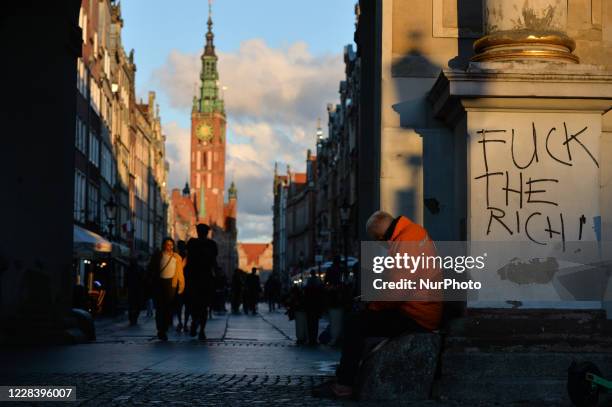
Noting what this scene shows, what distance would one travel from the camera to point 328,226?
104m

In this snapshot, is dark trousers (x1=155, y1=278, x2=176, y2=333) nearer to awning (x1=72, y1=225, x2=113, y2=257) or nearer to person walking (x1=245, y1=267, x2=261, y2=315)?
awning (x1=72, y1=225, x2=113, y2=257)

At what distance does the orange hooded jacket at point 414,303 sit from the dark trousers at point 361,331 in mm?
36

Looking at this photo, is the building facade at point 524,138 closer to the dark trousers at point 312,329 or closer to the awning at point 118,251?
the dark trousers at point 312,329

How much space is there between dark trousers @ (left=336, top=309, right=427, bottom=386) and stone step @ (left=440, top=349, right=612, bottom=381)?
0.35 m

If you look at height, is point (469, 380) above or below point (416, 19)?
below

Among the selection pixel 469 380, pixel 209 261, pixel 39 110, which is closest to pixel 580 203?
pixel 469 380

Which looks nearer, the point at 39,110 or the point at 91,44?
the point at 39,110

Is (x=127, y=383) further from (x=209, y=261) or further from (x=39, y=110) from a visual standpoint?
(x=209, y=261)

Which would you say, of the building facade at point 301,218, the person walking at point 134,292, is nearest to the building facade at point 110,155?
the person walking at point 134,292

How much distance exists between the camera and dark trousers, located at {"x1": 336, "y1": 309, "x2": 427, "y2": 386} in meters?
7.43

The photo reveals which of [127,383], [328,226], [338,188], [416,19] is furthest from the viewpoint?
[328,226]

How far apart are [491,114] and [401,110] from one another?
1675 millimetres

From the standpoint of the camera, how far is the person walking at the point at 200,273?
695 inches

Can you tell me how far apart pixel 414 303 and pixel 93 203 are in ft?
185
